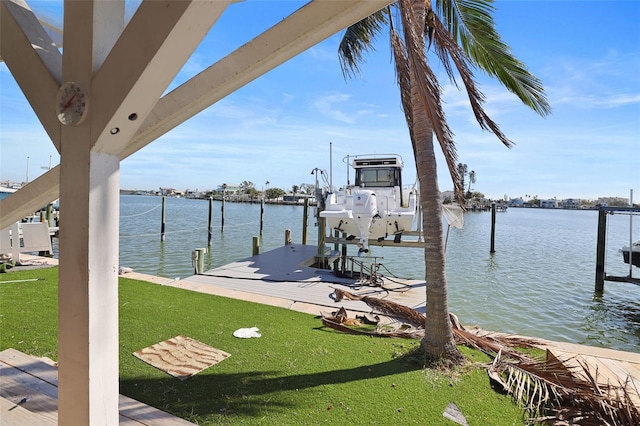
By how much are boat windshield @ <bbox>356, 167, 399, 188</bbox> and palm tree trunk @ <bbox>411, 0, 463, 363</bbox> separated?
9373 millimetres

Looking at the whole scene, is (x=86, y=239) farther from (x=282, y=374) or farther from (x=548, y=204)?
(x=548, y=204)

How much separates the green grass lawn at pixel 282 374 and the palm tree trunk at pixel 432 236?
0.97ft

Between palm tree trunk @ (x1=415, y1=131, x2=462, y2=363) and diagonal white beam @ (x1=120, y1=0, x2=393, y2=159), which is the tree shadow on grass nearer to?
palm tree trunk @ (x1=415, y1=131, x2=462, y2=363)

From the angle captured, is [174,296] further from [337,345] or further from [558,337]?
[558,337]

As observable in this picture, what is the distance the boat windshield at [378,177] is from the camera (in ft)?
44.2

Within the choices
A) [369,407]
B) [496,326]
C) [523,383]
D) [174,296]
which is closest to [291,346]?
[369,407]

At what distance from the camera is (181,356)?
4047 mm

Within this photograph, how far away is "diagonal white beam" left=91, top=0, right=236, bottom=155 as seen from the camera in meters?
1.12

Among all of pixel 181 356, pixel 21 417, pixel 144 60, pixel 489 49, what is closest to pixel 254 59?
pixel 144 60

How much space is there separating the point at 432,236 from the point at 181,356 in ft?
10.9

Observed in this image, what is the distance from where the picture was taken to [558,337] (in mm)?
8031

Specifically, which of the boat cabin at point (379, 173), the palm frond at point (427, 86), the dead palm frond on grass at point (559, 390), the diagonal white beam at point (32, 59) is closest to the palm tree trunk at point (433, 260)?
the palm frond at point (427, 86)

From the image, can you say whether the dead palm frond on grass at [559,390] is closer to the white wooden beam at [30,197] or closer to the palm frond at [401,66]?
the palm frond at [401,66]

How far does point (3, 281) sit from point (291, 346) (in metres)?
6.21
